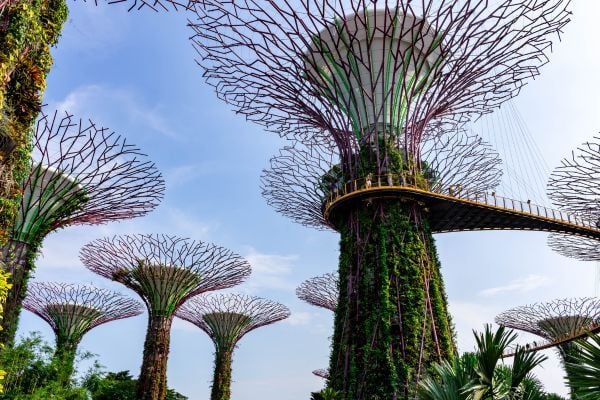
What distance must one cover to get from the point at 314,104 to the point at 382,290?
23.5ft

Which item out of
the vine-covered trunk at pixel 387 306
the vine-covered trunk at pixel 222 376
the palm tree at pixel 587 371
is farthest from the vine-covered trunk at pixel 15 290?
the vine-covered trunk at pixel 222 376

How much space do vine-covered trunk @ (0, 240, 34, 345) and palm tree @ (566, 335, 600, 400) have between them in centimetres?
1384

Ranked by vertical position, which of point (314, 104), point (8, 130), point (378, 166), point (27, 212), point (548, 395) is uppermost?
point (314, 104)

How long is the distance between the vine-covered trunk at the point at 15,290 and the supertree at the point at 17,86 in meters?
7.86

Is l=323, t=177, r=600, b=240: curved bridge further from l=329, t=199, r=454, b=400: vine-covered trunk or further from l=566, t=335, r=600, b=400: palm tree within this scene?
l=566, t=335, r=600, b=400: palm tree

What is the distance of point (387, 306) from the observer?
16.2 m

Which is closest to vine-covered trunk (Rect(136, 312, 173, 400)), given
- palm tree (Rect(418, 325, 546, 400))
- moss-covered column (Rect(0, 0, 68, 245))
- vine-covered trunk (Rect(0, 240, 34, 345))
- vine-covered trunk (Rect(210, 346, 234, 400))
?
vine-covered trunk (Rect(210, 346, 234, 400))

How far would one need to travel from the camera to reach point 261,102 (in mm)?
20297

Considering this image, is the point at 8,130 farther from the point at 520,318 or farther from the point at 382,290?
the point at 520,318

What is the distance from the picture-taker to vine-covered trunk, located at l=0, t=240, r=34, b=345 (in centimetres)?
1433

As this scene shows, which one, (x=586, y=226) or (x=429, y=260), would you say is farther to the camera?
(x=586, y=226)

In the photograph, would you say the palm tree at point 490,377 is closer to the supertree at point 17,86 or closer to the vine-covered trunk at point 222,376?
the supertree at point 17,86

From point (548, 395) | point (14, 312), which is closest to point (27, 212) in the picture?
point (14, 312)

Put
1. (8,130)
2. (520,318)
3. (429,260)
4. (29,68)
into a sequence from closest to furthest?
(8,130) < (29,68) < (429,260) < (520,318)
